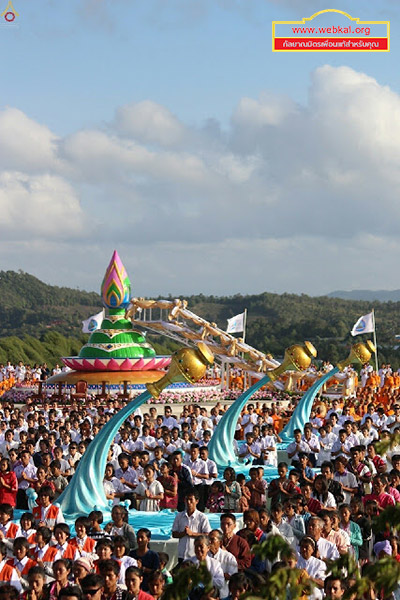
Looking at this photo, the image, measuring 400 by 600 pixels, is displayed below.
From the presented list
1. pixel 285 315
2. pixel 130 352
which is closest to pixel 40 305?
pixel 285 315

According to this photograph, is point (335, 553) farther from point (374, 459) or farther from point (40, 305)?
point (40, 305)

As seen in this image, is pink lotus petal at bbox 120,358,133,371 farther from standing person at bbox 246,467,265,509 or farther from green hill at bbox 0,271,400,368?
standing person at bbox 246,467,265,509

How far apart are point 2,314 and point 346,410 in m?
84.0

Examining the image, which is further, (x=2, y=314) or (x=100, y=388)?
(x=2, y=314)

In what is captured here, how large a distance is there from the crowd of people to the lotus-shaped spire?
15.0 metres

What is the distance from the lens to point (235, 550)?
24.9 feet

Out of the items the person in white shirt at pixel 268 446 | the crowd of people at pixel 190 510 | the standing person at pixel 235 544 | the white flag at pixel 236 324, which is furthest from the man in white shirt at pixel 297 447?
the white flag at pixel 236 324

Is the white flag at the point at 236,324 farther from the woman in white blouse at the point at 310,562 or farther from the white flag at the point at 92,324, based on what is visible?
the woman in white blouse at the point at 310,562

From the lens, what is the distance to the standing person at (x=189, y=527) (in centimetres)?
811

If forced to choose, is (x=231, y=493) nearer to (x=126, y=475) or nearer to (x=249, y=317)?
(x=126, y=475)

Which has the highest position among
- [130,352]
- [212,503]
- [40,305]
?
[40,305]

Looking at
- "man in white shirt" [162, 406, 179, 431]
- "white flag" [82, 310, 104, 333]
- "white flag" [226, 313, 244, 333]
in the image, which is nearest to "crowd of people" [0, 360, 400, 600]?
"man in white shirt" [162, 406, 179, 431]

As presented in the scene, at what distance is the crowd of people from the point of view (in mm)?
6707

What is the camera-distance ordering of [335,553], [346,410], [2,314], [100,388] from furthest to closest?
[2,314] < [100,388] < [346,410] < [335,553]
